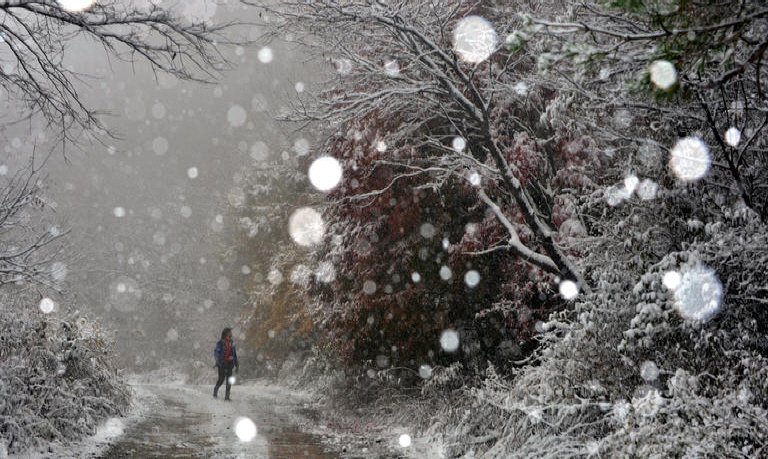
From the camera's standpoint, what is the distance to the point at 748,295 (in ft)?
14.6

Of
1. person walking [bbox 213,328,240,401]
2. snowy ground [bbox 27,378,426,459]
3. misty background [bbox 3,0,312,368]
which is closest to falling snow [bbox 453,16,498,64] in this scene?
snowy ground [bbox 27,378,426,459]

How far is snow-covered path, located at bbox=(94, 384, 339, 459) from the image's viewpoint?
266 inches

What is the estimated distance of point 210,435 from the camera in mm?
8047

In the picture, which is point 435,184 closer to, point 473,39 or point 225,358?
point 473,39

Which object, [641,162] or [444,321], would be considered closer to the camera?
[641,162]

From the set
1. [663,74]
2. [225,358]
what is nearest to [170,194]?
[225,358]

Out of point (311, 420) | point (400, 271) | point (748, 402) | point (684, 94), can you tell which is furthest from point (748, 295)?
point (311, 420)

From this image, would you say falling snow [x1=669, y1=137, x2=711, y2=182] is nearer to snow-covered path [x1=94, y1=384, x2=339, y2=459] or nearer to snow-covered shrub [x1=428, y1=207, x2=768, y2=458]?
snow-covered shrub [x1=428, y1=207, x2=768, y2=458]

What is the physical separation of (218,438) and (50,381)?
91.8 inches

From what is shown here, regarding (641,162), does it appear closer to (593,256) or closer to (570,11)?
(593,256)

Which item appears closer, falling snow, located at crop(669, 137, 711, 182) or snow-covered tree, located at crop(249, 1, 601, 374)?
falling snow, located at crop(669, 137, 711, 182)

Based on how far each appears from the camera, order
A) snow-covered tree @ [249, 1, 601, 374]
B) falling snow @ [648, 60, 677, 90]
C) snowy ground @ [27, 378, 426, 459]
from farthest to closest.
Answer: snow-covered tree @ [249, 1, 601, 374] < snowy ground @ [27, 378, 426, 459] < falling snow @ [648, 60, 677, 90]

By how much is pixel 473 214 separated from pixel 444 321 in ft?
6.10

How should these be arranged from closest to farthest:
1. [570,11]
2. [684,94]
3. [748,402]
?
[684,94] → [748,402] → [570,11]
